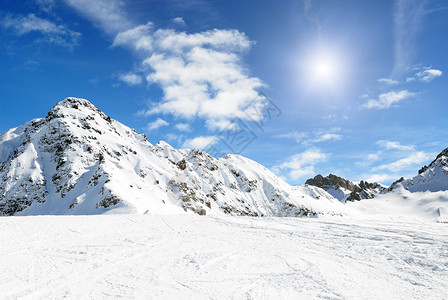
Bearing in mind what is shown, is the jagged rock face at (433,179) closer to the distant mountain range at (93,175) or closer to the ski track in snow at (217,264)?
the distant mountain range at (93,175)

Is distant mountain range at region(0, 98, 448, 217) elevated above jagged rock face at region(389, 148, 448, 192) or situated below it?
below

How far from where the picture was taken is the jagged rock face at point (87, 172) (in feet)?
209

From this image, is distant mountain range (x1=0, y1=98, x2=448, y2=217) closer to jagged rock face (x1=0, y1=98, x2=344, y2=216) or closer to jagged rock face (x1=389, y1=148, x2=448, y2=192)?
jagged rock face (x1=0, y1=98, x2=344, y2=216)

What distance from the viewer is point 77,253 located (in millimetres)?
9930

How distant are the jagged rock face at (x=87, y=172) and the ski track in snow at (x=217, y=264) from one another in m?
44.6

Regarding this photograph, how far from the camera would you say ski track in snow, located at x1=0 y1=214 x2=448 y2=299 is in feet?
21.2

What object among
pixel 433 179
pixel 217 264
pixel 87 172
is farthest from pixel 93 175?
pixel 433 179

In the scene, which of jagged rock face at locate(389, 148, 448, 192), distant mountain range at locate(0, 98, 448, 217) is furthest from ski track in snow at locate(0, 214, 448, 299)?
jagged rock face at locate(389, 148, 448, 192)

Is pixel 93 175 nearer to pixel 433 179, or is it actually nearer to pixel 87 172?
pixel 87 172

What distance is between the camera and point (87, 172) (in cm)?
7538

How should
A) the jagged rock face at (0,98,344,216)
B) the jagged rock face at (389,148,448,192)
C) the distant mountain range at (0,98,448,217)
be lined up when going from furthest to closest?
the jagged rock face at (389,148,448,192) < the distant mountain range at (0,98,448,217) < the jagged rock face at (0,98,344,216)

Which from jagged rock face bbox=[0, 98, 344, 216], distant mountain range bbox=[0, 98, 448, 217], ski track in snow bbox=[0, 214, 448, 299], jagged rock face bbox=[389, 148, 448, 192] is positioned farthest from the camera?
jagged rock face bbox=[389, 148, 448, 192]

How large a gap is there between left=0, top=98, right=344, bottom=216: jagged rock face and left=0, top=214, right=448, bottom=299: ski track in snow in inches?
1755

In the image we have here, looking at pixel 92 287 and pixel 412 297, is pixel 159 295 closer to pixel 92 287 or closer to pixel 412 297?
pixel 92 287
